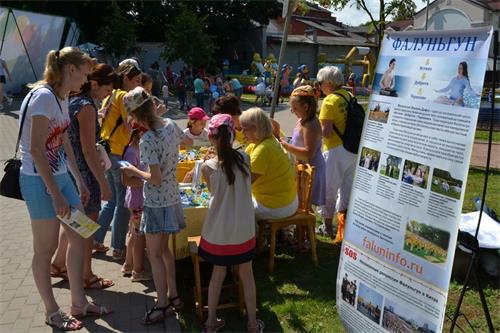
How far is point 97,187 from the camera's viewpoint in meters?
3.79

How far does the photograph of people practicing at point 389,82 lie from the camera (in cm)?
283

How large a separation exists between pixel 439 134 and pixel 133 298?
8.91 feet

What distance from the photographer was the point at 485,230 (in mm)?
4227

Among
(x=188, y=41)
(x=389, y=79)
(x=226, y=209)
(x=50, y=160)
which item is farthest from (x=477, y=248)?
(x=188, y=41)

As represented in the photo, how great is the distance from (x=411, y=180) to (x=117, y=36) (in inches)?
1004

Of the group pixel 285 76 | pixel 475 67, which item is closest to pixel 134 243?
pixel 475 67

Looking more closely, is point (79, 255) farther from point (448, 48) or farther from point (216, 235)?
point (448, 48)

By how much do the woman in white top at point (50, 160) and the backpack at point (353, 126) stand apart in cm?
265

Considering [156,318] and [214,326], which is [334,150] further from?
[156,318]

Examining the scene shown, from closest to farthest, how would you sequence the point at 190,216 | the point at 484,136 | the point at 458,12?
1. the point at 190,216
2. the point at 484,136
3. the point at 458,12

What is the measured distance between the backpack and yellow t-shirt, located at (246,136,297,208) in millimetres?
1014

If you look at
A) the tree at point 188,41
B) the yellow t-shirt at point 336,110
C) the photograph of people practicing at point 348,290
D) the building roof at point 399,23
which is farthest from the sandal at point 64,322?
the tree at point 188,41

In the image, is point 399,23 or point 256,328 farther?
point 399,23

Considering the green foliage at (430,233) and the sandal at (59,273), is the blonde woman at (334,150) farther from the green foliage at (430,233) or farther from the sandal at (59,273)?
the sandal at (59,273)
